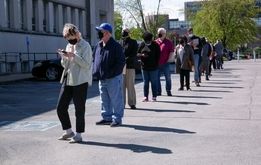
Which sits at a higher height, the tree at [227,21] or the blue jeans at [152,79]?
the tree at [227,21]

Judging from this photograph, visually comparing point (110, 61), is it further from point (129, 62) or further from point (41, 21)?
point (41, 21)

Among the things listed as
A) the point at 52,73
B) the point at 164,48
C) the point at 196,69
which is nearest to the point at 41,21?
the point at 52,73

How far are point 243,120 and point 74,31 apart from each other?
13.7ft

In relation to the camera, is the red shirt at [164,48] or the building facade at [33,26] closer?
the red shirt at [164,48]

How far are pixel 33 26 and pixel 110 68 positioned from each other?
29657 mm

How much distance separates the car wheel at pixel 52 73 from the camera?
86.7ft

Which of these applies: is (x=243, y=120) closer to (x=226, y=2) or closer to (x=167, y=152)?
(x=167, y=152)

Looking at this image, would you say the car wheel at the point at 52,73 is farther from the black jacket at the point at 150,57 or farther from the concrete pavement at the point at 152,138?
A: the concrete pavement at the point at 152,138

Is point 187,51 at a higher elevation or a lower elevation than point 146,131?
higher

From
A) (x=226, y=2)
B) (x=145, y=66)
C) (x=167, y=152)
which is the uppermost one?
(x=226, y=2)

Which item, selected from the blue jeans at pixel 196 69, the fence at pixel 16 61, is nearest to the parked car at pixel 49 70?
the fence at pixel 16 61

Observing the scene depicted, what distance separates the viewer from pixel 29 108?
46.2 feet

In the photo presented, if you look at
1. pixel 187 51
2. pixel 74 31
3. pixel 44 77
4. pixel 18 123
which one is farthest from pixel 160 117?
pixel 44 77

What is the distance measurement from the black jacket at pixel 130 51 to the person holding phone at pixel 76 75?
13.2ft
